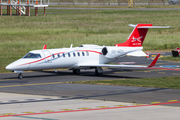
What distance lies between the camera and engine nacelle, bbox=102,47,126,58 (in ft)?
122

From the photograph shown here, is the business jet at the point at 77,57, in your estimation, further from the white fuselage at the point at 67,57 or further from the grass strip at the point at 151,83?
the grass strip at the point at 151,83

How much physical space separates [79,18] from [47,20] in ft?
29.1

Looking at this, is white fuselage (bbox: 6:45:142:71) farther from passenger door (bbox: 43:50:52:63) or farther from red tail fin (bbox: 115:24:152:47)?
red tail fin (bbox: 115:24:152:47)

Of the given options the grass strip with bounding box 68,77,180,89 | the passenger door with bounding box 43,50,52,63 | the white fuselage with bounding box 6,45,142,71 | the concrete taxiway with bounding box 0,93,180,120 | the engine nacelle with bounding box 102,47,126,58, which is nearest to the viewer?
the concrete taxiway with bounding box 0,93,180,120

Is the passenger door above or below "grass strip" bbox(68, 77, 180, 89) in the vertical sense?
above

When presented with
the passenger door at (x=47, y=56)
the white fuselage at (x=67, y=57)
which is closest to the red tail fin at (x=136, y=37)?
the white fuselage at (x=67, y=57)

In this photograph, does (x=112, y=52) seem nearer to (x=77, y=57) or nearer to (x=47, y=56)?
(x=77, y=57)

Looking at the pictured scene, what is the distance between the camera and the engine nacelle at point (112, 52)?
37094mm

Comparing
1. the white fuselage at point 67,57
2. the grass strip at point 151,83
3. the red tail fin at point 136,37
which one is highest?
the red tail fin at point 136,37

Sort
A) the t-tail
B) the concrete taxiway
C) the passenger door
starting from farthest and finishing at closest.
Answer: the t-tail → the passenger door → the concrete taxiway

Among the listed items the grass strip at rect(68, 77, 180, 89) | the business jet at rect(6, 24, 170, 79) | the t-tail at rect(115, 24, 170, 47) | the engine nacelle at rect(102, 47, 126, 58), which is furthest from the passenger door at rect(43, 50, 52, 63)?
the t-tail at rect(115, 24, 170, 47)

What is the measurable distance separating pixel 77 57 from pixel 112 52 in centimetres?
389

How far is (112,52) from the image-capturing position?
37.3 meters

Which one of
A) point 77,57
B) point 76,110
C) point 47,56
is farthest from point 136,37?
point 76,110
